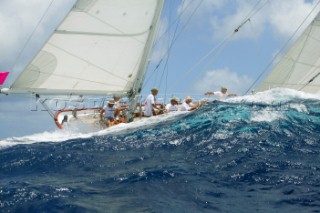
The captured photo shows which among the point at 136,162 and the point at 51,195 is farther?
the point at 136,162

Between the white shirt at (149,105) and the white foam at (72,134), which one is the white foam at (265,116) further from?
the white shirt at (149,105)

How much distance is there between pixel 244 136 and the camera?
12.0 meters

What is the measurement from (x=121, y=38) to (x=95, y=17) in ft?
4.13

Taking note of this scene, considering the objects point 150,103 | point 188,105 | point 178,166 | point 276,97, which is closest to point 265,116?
point 188,105

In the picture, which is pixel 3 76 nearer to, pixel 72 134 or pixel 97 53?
pixel 72 134

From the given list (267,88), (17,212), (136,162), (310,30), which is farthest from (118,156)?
(310,30)

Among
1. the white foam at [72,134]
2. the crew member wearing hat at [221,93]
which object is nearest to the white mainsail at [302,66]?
the crew member wearing hat at [221,93]

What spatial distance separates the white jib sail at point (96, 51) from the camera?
14688mm

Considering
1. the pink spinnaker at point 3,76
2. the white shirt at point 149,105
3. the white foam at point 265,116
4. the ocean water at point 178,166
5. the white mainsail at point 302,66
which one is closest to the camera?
the ocean water at point 178,166

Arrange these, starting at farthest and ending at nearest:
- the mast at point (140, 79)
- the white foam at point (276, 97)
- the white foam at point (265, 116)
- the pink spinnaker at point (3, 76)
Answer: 1. the white foam at point (276, 97)
2. the mast at point (140, 79)
3. the pink spinnaker at point (3, 76)
4. the white foam at point (265, 116)

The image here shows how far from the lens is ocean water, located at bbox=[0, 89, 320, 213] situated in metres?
7.18

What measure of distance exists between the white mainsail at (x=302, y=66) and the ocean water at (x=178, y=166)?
18.2 feet

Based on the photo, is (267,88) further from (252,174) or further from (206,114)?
(252,174)

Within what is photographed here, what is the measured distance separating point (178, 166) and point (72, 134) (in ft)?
23.1
